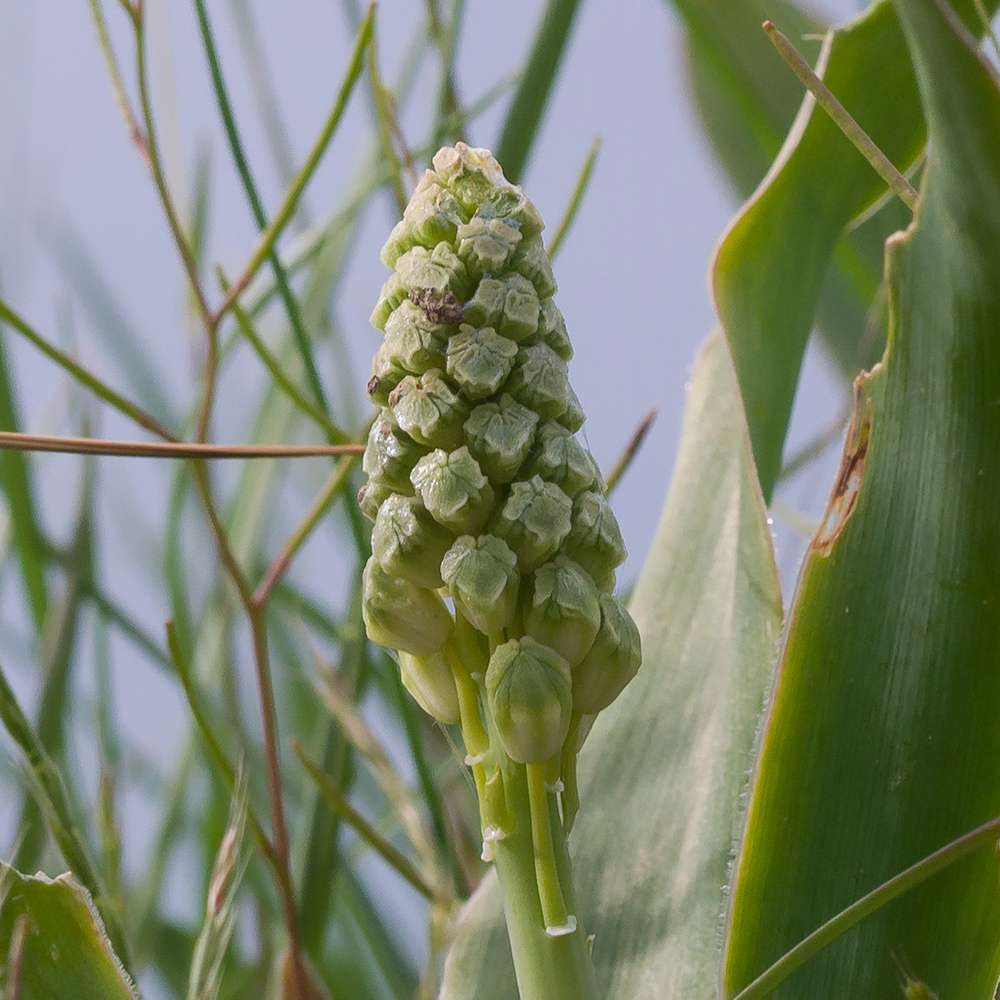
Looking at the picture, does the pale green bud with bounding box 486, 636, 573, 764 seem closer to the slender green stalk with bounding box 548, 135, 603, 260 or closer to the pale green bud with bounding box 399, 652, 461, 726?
the pale green bud with bounding box 399, 652, 461, 726

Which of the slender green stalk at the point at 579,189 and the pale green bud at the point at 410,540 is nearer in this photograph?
the pale green bud at the point at 410,540

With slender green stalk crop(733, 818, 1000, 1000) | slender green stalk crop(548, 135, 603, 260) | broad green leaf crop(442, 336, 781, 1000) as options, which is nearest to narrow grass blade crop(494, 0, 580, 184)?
slender green stalk crop(548, 135, 603, 260)

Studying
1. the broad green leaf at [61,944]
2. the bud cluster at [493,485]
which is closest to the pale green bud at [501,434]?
the bud cluster at [493,485]

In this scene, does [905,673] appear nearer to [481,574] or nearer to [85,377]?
[481,574]

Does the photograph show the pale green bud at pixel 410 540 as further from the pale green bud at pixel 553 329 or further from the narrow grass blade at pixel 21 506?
the narrow grass blade at pixel 21 506

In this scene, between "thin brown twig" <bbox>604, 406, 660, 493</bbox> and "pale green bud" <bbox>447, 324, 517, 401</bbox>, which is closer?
"pale green bud" <bbox>447, 324, 517, 401</bbox>
